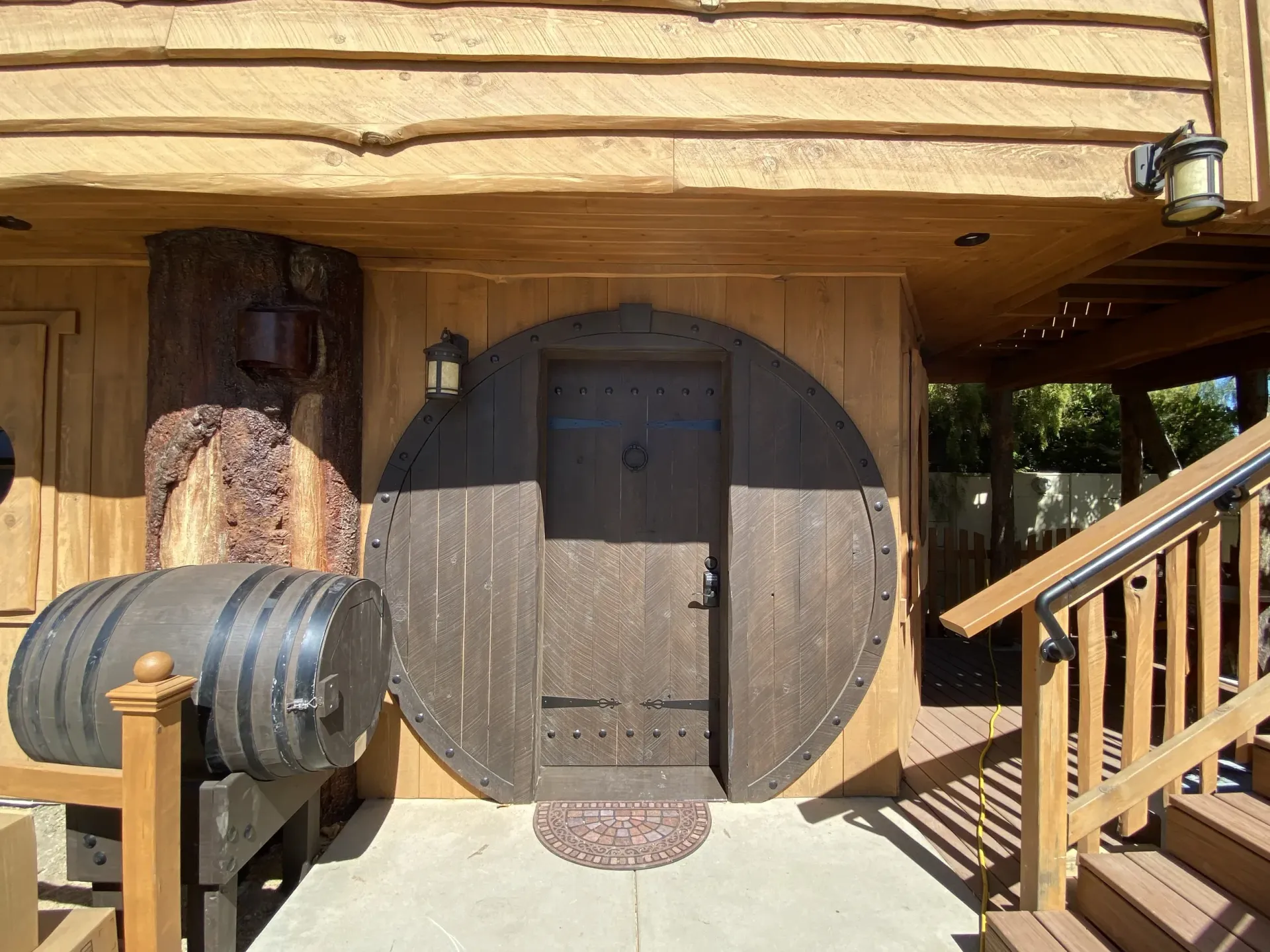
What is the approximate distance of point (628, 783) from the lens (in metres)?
3.04

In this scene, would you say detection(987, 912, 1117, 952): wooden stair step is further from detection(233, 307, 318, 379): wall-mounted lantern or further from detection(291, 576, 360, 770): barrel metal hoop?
detection(233, 307, 318, 379): wall-mounted lantern

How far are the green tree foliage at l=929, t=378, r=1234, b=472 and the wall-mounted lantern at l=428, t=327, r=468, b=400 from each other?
30.9ft

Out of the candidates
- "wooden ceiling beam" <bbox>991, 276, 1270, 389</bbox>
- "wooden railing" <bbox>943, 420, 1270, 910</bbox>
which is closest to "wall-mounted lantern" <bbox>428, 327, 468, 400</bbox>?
"wooden railing" <bbox>943, 420, 1270, 910</bbox>

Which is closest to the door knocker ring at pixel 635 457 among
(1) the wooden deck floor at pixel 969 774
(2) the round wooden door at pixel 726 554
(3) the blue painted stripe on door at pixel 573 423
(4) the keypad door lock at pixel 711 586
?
(3) the blue painted stripe on door at pixel 573 423

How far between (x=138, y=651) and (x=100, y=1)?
2.11 m

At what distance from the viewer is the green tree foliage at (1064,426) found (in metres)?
10.9

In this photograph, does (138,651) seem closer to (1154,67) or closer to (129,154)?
(129,154)

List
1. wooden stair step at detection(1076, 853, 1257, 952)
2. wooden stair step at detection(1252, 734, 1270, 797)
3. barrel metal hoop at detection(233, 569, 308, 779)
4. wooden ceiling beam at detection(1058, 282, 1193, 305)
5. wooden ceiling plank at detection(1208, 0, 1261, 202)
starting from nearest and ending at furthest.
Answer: wooden stair step at detection(1076, 853, 1257, 952) → barrel metal hoop at detection(233, 569, 308, 779) → wooden stair step at detection(1252, 734, 1270, 797) → wooden ceiling plank at detection(1208, 0, 1261, 202) → wooden ceiling beam at detection(1058, 282, 1193, 305)

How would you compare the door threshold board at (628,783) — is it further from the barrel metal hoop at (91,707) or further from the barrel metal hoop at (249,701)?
the barrel metal hoop at (91,707)

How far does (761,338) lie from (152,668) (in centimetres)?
250

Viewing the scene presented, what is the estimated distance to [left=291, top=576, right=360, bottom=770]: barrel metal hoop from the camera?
78.7 inches

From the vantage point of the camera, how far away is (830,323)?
3049 mm

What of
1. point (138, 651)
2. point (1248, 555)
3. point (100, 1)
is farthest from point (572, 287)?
point (1248, 555)

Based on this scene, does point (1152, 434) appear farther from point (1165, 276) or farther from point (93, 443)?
point (93, 443)
